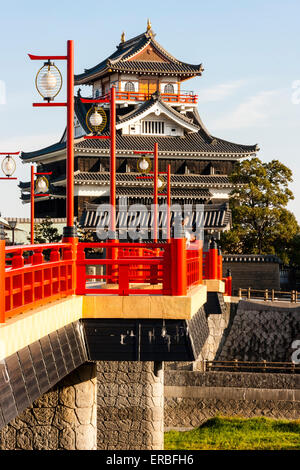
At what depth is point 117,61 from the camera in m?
65.0

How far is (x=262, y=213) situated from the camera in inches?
1956

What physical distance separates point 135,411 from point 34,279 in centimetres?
880

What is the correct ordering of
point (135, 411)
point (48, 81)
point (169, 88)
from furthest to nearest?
point (169, 88) → point (135, 411) → point (48, 81)

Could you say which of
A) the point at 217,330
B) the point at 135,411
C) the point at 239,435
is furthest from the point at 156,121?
the point at 135,411

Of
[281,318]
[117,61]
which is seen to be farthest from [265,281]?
[117,61]

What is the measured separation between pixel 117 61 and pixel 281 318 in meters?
30.6

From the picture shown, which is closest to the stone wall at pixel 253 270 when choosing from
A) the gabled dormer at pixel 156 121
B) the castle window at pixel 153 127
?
the gabled dormer at pixel 156 121

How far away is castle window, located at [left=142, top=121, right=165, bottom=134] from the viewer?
63.0 meters

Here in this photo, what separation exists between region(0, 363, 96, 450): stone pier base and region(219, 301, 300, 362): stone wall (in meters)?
28.4

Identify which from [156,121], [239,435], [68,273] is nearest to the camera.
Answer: [68,273]

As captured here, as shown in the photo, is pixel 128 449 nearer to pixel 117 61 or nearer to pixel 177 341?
pixel 177 341

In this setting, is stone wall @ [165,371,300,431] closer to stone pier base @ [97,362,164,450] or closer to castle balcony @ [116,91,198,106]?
stone pier base @ [97,362,164,450]

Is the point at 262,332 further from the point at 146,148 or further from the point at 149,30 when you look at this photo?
the point at 149,30

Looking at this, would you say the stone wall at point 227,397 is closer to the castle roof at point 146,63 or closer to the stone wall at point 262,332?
the stone wall at point 262,332
